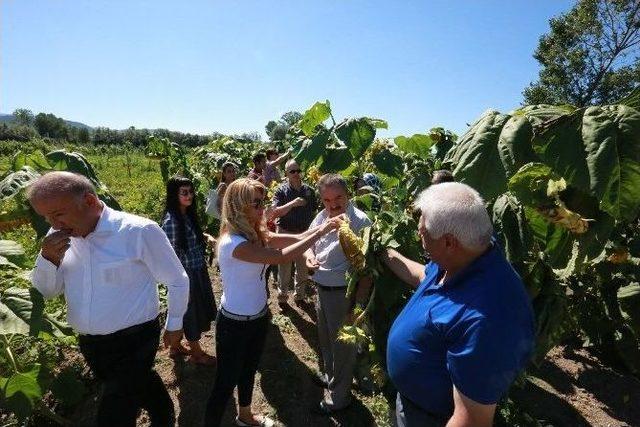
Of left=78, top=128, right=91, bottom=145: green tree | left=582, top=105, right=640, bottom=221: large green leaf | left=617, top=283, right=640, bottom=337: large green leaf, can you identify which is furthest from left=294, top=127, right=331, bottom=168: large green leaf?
left=78, top=128, right=91, bottom=145: green tree

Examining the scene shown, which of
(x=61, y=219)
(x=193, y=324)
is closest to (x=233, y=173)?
(x=193, y=324)

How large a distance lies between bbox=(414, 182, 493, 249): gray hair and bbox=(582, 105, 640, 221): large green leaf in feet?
1.86

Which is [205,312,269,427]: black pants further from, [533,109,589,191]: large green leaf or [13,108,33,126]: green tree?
[13,108,33,126]: green tree

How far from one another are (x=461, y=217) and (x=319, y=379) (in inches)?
124

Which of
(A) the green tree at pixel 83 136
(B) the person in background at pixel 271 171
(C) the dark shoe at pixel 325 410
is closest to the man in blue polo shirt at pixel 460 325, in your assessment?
(C) the dark shoe at pixel 325 410

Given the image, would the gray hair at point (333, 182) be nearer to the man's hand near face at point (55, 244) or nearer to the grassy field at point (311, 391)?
the man's hand near face at point (55, 244)

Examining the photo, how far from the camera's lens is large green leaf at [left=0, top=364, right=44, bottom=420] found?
8.15ft

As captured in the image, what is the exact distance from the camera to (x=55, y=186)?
2.15 meters

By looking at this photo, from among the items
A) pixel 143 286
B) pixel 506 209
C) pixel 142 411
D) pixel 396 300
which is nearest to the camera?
pixel 506 209

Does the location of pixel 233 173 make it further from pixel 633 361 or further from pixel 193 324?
pixel 633 361

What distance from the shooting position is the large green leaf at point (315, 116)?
1957 mm

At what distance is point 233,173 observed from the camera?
20.2 feet

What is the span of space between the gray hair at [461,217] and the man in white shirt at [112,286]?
1744 millimetres

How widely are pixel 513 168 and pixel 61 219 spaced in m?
2.15
